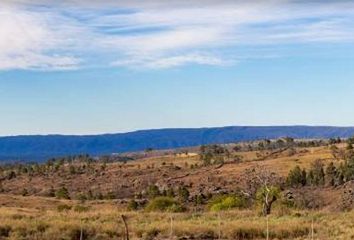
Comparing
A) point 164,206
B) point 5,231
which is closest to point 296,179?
point 164,206

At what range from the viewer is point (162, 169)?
125188mm

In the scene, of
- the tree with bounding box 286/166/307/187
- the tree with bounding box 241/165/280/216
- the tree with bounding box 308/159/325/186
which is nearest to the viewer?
the tree with bounding box 241/165/280/216

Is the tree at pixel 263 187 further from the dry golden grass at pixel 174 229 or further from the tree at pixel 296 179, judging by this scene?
the dry golden grass at pixel 174 229

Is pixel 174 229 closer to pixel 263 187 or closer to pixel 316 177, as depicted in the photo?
pixel 263 187

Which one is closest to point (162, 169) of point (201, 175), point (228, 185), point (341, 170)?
point (201, 175)

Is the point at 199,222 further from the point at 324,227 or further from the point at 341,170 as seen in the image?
the point at 341,170

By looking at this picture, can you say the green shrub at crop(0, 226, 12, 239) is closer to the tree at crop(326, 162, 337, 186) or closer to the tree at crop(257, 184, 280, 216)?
the tree at crop(257, 184, 280, 216)

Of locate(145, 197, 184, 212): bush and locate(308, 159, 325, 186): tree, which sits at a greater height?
locate(308, 159, 325, 186): tree

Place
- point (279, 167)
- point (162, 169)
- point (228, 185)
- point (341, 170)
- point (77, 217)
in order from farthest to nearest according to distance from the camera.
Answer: point (162, 169) → point (279, 167) → point (228, 185) → point (341, 170) → point (77, 217)

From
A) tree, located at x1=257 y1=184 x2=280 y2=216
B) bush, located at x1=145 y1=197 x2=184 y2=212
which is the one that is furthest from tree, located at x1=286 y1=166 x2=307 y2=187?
bush, located at x1=145 y1=197 x2=184 y2=212

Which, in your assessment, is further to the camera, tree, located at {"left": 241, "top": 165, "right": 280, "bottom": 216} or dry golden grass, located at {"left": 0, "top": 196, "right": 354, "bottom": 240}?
tree, located at {"left": 241, "top": 165, "right": 280, "bottom": 216}

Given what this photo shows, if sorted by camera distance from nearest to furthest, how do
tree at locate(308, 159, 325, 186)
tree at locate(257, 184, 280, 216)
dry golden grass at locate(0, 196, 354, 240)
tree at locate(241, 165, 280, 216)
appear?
dry golden grass at locate(0, 196, 354, 240) → tree at locate(257, 184, 280, 216) → tree at locate(241, 165, 280, 216) → tree at locate(308, 159, 325, 186)

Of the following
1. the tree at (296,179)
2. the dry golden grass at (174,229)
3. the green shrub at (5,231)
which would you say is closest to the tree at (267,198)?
the dry golden grass at (174,229)

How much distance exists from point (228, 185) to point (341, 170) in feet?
64.0
